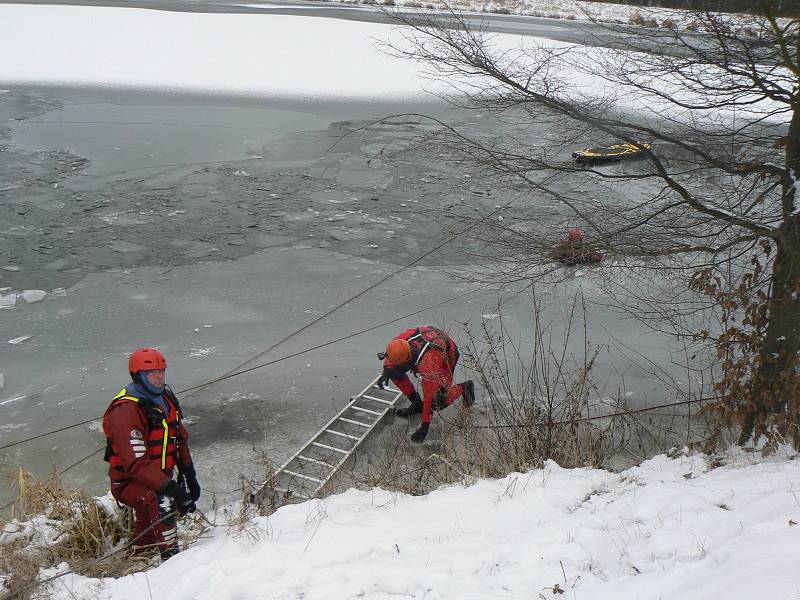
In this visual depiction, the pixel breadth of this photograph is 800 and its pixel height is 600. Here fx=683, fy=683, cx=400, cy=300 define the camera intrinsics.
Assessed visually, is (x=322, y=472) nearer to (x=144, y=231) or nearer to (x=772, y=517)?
(x=772, y=517)

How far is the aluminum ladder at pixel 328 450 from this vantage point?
4.66 m

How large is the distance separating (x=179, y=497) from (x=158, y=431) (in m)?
0.40

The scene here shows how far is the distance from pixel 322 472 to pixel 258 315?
285cm

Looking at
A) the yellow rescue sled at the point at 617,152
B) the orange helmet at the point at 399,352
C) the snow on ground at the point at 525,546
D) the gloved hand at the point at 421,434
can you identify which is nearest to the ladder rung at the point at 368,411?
the gloved hand at the point at 421,434

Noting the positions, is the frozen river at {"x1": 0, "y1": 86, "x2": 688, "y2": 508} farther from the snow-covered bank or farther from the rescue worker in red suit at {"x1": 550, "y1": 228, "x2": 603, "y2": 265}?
the snow-covered bank

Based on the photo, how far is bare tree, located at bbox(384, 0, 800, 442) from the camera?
4.27 m

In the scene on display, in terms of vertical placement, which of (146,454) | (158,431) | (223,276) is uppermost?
(158,431)

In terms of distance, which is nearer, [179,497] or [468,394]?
[179,497]

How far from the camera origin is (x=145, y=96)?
17125mm

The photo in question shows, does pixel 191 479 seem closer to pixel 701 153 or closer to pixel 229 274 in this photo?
pixel 701 153

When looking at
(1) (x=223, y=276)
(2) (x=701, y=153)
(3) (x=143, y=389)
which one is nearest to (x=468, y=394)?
(2) (x=701, y=153)

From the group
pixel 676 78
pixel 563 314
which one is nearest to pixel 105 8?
pixel 563 314

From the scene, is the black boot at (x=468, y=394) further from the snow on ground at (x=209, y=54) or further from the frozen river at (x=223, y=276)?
the snow on ground at (x=209, y=54)

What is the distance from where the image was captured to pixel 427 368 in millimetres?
5578
